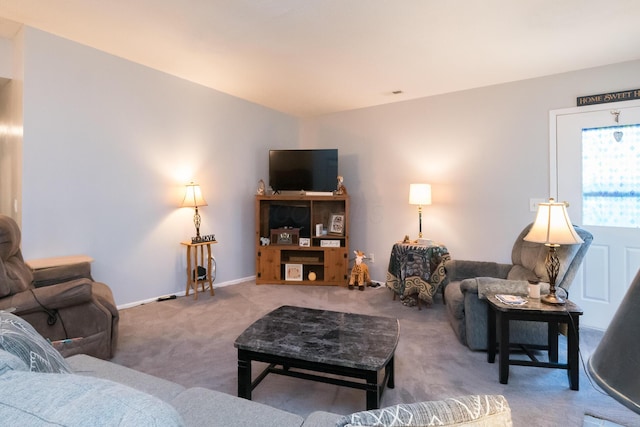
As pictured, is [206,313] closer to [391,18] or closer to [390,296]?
[390,296]

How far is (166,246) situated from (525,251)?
3.70 m

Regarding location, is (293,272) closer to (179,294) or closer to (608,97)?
(179,294)

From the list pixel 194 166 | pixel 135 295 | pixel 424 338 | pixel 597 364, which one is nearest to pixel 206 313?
pixel 135 295

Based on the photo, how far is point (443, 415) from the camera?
0.56m

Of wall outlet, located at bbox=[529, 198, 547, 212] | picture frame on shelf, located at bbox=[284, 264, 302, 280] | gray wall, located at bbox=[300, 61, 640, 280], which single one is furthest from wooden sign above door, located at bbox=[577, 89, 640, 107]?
picture frame on shelf, located at bbox=[284, 264, 302, 280]

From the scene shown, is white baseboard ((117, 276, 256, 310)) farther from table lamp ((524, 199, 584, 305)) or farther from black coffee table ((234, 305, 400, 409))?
table lamp ((524, 199, 584, 305))

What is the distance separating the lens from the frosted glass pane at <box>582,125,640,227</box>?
3.04 meters

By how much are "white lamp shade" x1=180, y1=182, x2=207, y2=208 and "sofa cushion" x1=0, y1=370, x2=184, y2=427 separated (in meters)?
3.46

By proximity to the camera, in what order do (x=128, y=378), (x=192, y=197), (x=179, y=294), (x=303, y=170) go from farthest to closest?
(x=303, y=170) → (x=179, y=294) → (x=192, y=197) → (x=128, y=378)

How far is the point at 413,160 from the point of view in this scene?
4.48 m

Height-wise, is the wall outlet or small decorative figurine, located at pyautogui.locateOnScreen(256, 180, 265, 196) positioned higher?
small decorative figurine, located at pyautogui.locateOnScreen(256, 180, 265, 196)

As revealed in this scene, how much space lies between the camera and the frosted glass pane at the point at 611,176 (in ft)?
9.96

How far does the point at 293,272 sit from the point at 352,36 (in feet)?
9.96

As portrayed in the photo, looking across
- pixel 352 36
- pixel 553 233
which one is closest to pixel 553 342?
pixel 553 233
